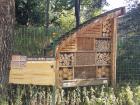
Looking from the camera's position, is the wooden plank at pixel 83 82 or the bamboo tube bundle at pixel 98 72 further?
the bamboo tube bundle at pixel 98 72

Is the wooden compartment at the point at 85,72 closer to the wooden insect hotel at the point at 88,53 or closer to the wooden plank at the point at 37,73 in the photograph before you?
the wooden insect hotel at the point at 88,53

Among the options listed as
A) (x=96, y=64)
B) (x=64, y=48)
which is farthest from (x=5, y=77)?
(x=96, y=64)

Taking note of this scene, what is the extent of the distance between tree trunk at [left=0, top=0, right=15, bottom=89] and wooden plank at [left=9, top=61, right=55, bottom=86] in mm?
255

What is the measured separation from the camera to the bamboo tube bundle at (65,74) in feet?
28.7

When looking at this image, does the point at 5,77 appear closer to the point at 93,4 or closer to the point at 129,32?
the point at 129,32

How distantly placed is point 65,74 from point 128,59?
10.3 feet

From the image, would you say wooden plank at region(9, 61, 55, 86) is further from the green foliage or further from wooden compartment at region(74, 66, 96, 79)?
wooden compartment at region(74, 66, 96, 79)

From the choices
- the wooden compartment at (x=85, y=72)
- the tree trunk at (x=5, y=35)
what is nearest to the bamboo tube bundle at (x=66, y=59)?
the wooden compartment at (x=85, y=72)

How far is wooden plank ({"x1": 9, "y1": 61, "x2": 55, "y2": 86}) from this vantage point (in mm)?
7809

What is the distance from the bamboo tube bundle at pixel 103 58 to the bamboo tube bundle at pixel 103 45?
114 mm

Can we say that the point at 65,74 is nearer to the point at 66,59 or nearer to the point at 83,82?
the point at 66,59

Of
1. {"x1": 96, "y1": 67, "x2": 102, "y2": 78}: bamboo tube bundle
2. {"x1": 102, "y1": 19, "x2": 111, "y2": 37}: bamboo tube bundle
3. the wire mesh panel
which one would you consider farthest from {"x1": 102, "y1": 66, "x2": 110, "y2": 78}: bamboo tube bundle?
the wire mesh panel

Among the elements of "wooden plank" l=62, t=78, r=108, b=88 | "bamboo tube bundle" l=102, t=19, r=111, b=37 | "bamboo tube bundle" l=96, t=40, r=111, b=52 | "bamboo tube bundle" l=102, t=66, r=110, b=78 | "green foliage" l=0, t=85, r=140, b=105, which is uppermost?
"bamboo tube bundle" l=102, t=19, r=111, b=37

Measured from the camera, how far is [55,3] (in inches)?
A: 1052
